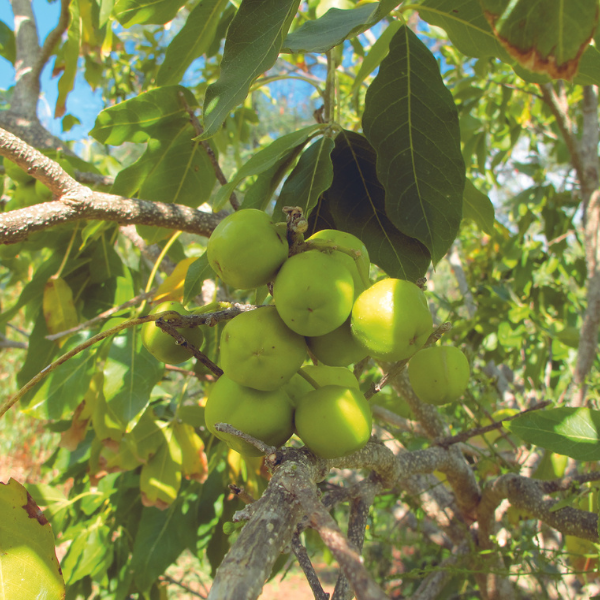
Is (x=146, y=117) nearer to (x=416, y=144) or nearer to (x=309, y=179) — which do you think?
(x=309, y=179)

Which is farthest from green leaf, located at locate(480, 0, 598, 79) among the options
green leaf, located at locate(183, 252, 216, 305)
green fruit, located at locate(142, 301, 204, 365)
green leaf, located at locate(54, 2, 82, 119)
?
green leaf, located at locate(54, 2, 82, 119)

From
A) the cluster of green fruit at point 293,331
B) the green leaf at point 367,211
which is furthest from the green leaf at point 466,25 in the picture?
the cluster of green fruit at point 293,331

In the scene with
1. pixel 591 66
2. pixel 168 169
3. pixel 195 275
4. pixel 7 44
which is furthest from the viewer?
pixel 7 44

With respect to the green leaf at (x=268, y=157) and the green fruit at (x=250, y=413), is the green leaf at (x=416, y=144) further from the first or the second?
the green fruit at (x=250, y=413)

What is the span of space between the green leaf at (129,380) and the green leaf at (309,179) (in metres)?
0.52

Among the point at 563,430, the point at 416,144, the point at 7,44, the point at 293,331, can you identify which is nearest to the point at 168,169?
the point at 416,144

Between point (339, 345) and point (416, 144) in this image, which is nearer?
point (339, 345)

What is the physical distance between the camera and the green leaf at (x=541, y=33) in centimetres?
48

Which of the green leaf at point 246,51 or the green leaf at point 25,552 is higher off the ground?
the green leaf at point 246,51

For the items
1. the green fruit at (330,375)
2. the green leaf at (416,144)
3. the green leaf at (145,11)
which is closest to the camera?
the green fruit at (330,375)

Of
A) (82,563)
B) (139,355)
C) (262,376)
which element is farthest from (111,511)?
(262,376)

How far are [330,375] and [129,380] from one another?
2.13ft

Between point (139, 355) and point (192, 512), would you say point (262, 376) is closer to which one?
point (139, 355)

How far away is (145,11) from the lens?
109 cm
